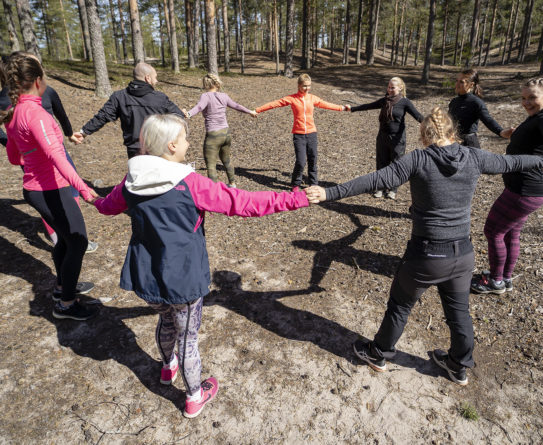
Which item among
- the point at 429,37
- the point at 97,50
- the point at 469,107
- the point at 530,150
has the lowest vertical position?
the point at 530,150

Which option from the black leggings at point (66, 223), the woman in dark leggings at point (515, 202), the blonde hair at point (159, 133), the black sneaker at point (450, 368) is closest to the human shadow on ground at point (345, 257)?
the woman in dark leggings at point (515, 202)

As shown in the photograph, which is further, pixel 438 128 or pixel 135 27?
pixel 135 27

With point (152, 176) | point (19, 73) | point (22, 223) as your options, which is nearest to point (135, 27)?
point (22, 223)

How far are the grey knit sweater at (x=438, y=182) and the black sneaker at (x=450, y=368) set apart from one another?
1365 mm

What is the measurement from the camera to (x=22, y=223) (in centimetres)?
637

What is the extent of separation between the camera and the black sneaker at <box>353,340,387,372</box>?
11.2 ft

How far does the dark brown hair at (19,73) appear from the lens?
3.27m

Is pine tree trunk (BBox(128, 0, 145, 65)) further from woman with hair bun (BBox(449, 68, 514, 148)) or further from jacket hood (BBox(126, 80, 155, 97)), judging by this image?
woman with hair bun (BBox(449, 68, 514, 148))

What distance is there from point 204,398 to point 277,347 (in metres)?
0.99

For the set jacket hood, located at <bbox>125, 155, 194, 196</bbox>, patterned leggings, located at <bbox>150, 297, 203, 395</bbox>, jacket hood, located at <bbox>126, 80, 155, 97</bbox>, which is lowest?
patterned leggings, located at <bbox>150, 297, 203, 395</bbox>

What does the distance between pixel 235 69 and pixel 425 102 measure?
23.5 m

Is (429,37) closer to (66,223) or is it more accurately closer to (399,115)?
(399,115)

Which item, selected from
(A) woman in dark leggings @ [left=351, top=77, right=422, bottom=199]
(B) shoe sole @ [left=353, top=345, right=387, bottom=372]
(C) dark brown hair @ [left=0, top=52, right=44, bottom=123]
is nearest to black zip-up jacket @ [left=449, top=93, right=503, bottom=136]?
(A) woman in dark leggings @ [left=351, top=77, right=422, bottom=199]

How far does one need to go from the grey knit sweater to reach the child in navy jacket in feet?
2.11
